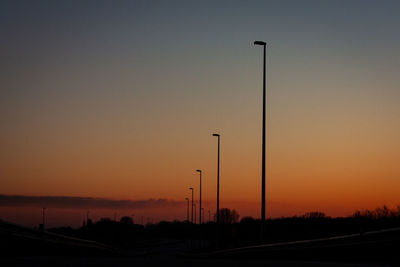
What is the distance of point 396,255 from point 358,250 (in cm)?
201

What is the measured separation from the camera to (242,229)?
134 meters

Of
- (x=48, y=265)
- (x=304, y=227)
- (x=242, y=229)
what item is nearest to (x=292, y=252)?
(x=48, y=265)

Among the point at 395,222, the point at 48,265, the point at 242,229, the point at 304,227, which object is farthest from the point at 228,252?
the point at 242,229

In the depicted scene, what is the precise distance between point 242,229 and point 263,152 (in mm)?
100906

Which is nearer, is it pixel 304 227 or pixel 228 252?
pixel 228 252

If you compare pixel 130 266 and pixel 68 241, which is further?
pixel 68 241

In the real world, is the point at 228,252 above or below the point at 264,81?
below

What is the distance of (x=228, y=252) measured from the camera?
40750mm

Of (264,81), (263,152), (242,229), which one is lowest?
(242,229)

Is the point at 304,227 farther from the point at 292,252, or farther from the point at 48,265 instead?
the point at 48,265

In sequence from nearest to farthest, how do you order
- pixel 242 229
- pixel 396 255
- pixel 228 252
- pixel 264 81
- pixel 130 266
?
pixel 396 255 → pixel 130 266 → pixel 264 81 → pixel 228 252 → pixel 242 229

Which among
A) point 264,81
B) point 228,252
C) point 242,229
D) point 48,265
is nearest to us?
point 48,265

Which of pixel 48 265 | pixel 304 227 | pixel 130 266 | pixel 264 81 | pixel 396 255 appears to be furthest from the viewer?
pixel 304 227

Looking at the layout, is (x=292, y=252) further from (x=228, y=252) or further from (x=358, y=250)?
(x=228, y=252)
